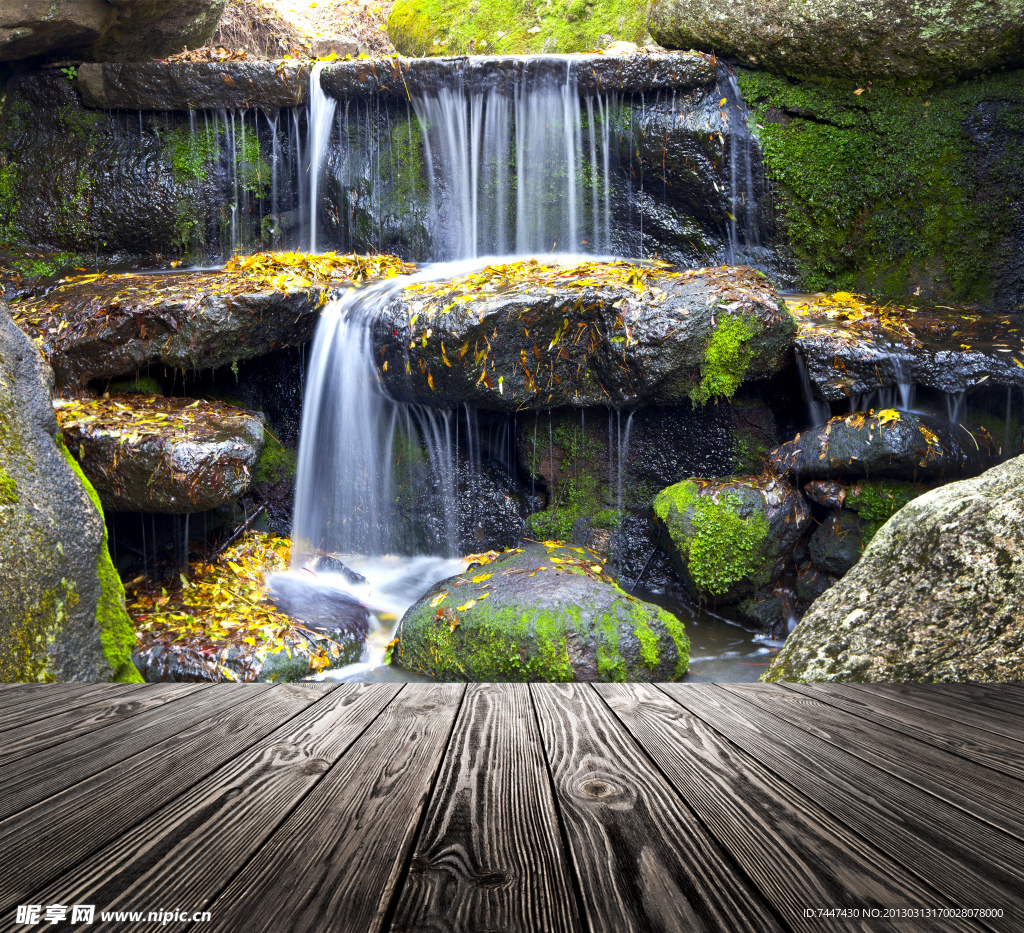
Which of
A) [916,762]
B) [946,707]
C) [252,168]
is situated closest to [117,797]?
[916,762]

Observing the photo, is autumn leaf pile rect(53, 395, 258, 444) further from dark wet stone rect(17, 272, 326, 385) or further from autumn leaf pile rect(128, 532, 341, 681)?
autumn leaf pile rect(128, 532, 341, 681)

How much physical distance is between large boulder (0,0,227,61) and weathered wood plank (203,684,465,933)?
28.5 feet

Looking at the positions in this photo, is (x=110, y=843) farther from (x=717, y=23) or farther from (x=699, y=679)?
(x=717, y=23)

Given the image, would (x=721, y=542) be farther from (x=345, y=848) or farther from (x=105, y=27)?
(x=105, y=27)

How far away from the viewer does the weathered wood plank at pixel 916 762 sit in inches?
Answer: 52.0

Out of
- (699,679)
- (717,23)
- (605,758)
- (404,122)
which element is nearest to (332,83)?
(404,122)

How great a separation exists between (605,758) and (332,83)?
8951 millimetres

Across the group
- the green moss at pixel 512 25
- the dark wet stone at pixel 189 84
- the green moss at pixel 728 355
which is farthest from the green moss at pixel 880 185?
the dark wet stone at pixel 189 84

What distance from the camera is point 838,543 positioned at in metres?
5.78

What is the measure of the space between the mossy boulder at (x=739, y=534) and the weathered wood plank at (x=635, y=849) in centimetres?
447

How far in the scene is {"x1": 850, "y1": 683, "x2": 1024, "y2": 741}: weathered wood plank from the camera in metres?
1.76

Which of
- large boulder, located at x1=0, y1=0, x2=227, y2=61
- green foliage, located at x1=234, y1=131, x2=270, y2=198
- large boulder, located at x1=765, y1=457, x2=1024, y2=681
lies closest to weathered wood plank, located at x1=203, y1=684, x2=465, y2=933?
large boulder, located at x1=765, y1=457, x2=1024, y2=681

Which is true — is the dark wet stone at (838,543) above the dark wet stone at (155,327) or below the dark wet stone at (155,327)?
below

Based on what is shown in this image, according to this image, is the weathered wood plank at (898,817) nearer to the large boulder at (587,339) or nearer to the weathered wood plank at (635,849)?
the weathered wood plank at (635,849)
